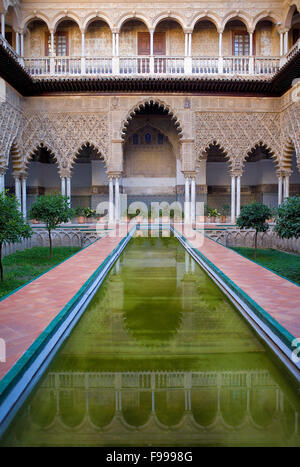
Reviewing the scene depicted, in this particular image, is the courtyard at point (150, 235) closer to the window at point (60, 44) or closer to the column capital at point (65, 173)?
the window at point (60, 44)

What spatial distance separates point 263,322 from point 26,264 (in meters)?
6.48

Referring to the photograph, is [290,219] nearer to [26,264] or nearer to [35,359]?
[35,359]

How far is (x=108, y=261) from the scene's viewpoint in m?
6.63

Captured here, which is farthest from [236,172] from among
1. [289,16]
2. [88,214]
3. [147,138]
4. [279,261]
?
[88,214]

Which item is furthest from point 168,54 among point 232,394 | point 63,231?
point 232,394

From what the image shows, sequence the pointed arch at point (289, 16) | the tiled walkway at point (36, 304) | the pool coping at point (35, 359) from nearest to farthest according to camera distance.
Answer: the pool coping at point (35, 359), the tiled walkway at point (36, 304), the pointed arch at point (289, 16)

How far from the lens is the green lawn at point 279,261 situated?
7.14 m

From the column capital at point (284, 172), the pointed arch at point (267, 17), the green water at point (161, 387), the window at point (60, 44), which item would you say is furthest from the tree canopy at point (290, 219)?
the window at point (60, 44)

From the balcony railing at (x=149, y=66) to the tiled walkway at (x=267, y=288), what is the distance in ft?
28.6

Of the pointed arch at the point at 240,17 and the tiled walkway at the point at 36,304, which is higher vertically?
the pointed arch at the point at 240,17

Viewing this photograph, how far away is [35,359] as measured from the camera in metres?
2.65

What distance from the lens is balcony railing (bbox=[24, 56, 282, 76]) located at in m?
13.0

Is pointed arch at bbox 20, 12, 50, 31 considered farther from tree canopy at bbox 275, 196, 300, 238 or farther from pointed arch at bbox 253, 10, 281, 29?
tree canopy at bbox 275, 196, 300, 238

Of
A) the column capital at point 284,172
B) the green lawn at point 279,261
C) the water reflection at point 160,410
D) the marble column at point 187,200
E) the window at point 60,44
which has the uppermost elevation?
the window at point 60,44
